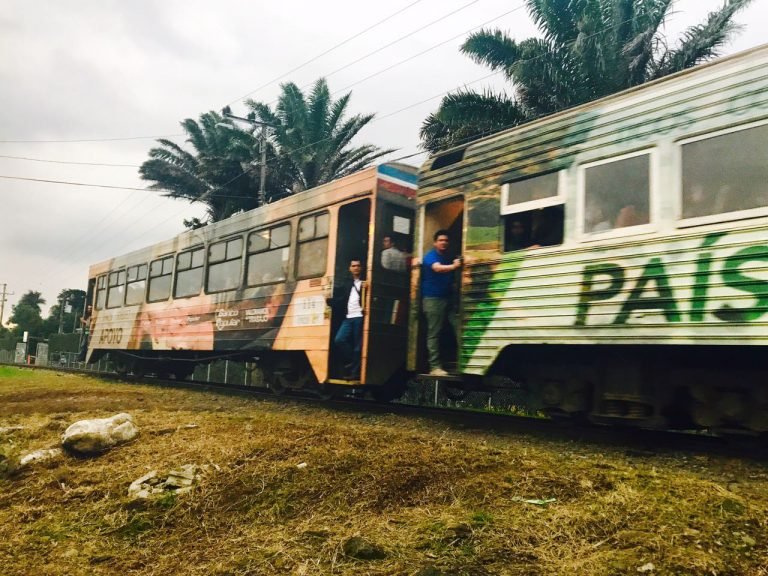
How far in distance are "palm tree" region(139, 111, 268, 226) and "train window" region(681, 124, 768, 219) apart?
22992 millimetres

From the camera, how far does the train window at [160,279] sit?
13.8 metres

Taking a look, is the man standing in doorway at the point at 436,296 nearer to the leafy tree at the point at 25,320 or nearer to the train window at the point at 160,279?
the train window at the point at 160,279

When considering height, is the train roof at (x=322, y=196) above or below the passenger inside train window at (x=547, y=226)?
above

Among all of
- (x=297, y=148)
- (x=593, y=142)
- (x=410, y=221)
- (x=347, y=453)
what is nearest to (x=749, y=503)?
(x=347, y=453)

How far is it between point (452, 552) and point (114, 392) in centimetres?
872

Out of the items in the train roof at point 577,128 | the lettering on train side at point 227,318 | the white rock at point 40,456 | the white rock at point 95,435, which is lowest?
the white rock at point 40,456

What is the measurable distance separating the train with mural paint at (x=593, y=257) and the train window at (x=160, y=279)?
545 centimetres

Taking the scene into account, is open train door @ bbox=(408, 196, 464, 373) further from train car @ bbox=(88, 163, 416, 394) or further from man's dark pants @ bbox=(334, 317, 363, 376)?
man's dark pants @ bbox=(334, 317, 363, 376)

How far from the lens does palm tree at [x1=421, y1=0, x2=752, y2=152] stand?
1589 cm

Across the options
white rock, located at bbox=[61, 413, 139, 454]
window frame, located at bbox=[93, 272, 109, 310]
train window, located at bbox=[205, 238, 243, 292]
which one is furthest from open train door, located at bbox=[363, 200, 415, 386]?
window frame, located at bbox=[93, 272, 109, 310]

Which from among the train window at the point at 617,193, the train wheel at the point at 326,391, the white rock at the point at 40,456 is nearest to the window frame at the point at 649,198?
the train window at the point at 617,193

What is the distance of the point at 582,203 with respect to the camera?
5.82 meters

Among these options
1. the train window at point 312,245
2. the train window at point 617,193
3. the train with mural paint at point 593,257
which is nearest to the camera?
the train with mural paint at point 593,257

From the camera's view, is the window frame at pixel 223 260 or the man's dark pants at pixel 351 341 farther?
the window frame at pixel 223 260
